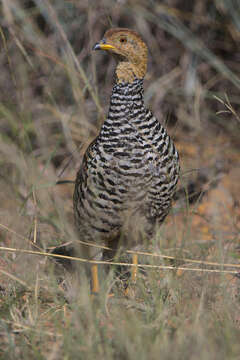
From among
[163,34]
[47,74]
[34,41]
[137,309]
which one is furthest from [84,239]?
[163,34]

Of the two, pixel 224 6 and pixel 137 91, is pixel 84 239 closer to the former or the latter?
pixel 137 91

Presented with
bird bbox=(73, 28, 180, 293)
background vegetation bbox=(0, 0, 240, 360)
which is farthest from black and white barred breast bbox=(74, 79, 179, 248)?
background vegetation bbox=(0, 0, 240, 360)

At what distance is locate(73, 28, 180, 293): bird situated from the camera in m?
2.88

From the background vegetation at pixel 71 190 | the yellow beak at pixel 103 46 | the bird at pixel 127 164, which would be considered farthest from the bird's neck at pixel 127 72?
the background vegetation at pixel 71 190

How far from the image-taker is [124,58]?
3051 mm

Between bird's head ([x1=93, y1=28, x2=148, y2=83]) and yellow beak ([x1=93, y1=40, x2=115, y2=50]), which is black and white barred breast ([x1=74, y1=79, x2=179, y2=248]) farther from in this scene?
yellow beak ([x1=93, y1=40, x2=115, y2=50])

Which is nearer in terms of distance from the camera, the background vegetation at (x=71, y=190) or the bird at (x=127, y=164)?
the background vegetation at (x=71, y=190)

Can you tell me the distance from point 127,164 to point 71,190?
2.52 metres

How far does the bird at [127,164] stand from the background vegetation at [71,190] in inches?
8.8

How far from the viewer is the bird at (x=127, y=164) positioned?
113 inches

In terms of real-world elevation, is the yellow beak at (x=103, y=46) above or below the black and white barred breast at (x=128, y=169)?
above

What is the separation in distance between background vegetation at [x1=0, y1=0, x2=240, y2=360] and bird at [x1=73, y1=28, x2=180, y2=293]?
0.22 metres

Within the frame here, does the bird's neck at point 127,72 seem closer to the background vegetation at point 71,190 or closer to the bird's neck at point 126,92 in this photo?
the bird's neck at point 126,92

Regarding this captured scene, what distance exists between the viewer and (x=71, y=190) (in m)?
5.31
